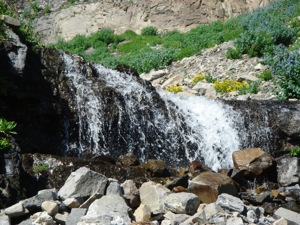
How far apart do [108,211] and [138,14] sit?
20890mm

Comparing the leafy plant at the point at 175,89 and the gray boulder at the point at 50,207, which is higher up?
the leafy plant at the point at 175,89

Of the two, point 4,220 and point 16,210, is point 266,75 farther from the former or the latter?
point 4,220

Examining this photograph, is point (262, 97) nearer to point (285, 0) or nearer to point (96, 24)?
point (285, 0)

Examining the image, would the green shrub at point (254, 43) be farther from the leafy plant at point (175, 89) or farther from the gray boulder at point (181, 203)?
the gray boulder at point (181, 203)

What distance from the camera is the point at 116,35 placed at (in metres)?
25.3

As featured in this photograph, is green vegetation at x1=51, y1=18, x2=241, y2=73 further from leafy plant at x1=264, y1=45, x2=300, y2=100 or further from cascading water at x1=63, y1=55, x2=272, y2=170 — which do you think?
cascading water at x1=63, y1=55, x2=272, y2=170

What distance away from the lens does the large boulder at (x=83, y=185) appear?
726 cm

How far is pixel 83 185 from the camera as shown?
7352 millimetres

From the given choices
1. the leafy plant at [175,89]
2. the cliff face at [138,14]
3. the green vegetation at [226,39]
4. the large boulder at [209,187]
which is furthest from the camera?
the cliff face at [138,14]

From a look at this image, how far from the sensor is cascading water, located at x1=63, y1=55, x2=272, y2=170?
1124cm

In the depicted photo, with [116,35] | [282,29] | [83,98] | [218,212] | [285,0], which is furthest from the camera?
[116,35]

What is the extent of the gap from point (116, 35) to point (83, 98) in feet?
46.1

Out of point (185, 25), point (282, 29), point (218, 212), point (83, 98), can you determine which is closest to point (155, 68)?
point (282, 29)

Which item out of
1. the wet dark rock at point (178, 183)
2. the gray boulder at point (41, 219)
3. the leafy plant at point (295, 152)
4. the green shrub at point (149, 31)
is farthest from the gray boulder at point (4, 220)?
the green shrub at point (149, 31)
